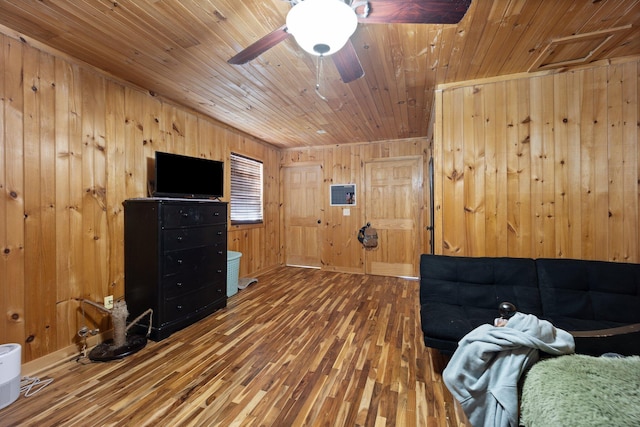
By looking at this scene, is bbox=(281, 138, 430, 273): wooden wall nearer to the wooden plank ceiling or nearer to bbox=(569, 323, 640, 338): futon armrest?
the wooden plank ceiling

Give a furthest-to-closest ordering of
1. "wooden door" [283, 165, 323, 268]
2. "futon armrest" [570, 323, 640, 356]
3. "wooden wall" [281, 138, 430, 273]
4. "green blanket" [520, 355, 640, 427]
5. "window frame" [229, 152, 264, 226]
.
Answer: "wooden door" [283, 165, 323, 268], "wooden wall" [281, 138, 430, 273], "window frame" [229, 152, 264, 226], "futon armrest" [570, 323, 640, 356], "green blanket" [520, 355, 640, 427]

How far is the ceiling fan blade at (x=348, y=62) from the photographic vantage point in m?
1.53

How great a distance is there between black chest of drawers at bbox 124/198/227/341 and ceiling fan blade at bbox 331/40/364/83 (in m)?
1.92

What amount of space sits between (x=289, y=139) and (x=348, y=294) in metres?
2.86

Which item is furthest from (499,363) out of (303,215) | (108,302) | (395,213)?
(303,215)

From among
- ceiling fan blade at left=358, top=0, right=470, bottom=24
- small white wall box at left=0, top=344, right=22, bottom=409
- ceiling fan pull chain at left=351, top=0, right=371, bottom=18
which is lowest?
small white wall box at left=0, top=344, right=22, bottom=409

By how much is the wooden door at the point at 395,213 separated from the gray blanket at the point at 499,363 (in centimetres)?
345

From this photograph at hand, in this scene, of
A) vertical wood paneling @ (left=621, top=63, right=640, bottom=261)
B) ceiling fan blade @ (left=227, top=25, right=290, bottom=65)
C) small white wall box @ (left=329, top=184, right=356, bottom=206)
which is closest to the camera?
ceiling fan blade @ (left=227, top=25, right=290, bottom=65)

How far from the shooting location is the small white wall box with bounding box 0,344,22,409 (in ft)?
5.08

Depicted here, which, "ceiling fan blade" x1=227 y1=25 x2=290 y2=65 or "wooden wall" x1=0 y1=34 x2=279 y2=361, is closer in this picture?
"ceiling fan blade" x1=227 y1=25 x2=290 y2=65

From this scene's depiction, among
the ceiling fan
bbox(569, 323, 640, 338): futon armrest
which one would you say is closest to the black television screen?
the ceiling fan

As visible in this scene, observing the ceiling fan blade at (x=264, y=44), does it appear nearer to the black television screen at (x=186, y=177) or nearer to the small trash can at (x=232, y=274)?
the black television screen at (x=186, y=177)

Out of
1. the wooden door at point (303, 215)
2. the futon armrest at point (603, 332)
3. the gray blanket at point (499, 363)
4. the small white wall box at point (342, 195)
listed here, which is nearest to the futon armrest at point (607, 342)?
the futon armrest at point (603, 332)

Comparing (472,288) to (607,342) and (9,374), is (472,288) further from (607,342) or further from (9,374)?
(9,374)
